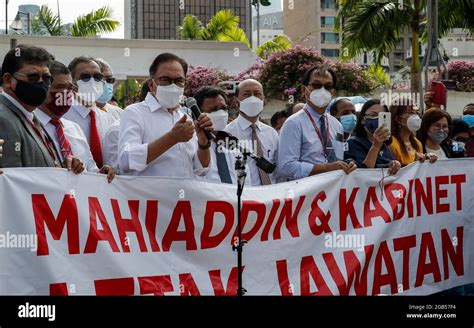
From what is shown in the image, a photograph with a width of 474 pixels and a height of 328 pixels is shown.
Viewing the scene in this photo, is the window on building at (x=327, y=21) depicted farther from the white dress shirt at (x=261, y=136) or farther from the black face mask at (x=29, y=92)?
the black face mask at (x=29, y=92)

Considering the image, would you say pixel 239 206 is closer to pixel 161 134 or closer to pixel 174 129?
pixel 174 129

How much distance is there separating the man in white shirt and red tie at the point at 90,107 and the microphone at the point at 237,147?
97 centimetres

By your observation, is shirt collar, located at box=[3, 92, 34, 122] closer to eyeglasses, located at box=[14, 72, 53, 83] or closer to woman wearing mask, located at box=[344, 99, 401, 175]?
eyeglasses, located at box=[14, 72, 53, 83]

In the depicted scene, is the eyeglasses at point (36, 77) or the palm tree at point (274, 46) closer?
the eyeglasses at point (36, 77)

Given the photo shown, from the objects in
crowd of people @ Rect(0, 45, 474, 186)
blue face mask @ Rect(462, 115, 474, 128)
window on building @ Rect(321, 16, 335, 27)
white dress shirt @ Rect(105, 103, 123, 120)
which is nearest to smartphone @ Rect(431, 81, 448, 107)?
blue face mask @ Rect(462, 115, 474, 128)

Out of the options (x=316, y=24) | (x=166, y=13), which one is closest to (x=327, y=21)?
(x=316, y=24)

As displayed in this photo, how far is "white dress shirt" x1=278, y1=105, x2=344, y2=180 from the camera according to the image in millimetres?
6934

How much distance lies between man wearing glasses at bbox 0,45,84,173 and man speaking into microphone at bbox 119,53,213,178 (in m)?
0.54

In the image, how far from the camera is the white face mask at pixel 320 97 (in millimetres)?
7203

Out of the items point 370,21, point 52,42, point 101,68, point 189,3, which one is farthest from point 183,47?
point 189,3

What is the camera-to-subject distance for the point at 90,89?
715cm

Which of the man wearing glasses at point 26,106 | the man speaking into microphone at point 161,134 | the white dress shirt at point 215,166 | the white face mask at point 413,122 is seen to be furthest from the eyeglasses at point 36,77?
the white face mask at point 413,122
